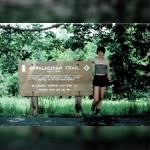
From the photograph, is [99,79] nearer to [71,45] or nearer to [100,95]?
[100,95]

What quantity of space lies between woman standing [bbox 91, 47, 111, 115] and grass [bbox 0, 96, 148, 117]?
8 centimetres

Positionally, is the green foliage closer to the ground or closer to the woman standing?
the woman standing

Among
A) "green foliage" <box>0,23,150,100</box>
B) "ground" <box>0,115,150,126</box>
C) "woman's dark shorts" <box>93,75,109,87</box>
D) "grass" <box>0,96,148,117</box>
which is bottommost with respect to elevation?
"ground" <box>0,115,150,126</box>

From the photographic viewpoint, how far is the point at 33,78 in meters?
7.11

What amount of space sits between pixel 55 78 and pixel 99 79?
0.64 m

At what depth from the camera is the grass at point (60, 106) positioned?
280 inches

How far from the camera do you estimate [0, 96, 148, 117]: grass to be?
23.3 feet

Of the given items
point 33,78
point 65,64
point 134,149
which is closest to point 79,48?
point 65,64

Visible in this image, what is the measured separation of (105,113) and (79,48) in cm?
101

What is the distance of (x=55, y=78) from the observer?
279 inches

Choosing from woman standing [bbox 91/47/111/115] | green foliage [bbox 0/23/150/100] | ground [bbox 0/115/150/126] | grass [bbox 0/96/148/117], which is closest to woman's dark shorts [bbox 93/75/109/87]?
woman standing [bbox 91/47/111/115]

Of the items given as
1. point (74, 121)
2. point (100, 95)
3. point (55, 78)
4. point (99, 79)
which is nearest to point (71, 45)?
point (55, 78)

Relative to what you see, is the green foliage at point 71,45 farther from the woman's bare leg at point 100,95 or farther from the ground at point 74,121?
the ground at point 74,121

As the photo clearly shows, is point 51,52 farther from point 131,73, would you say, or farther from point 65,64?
point 131,73
